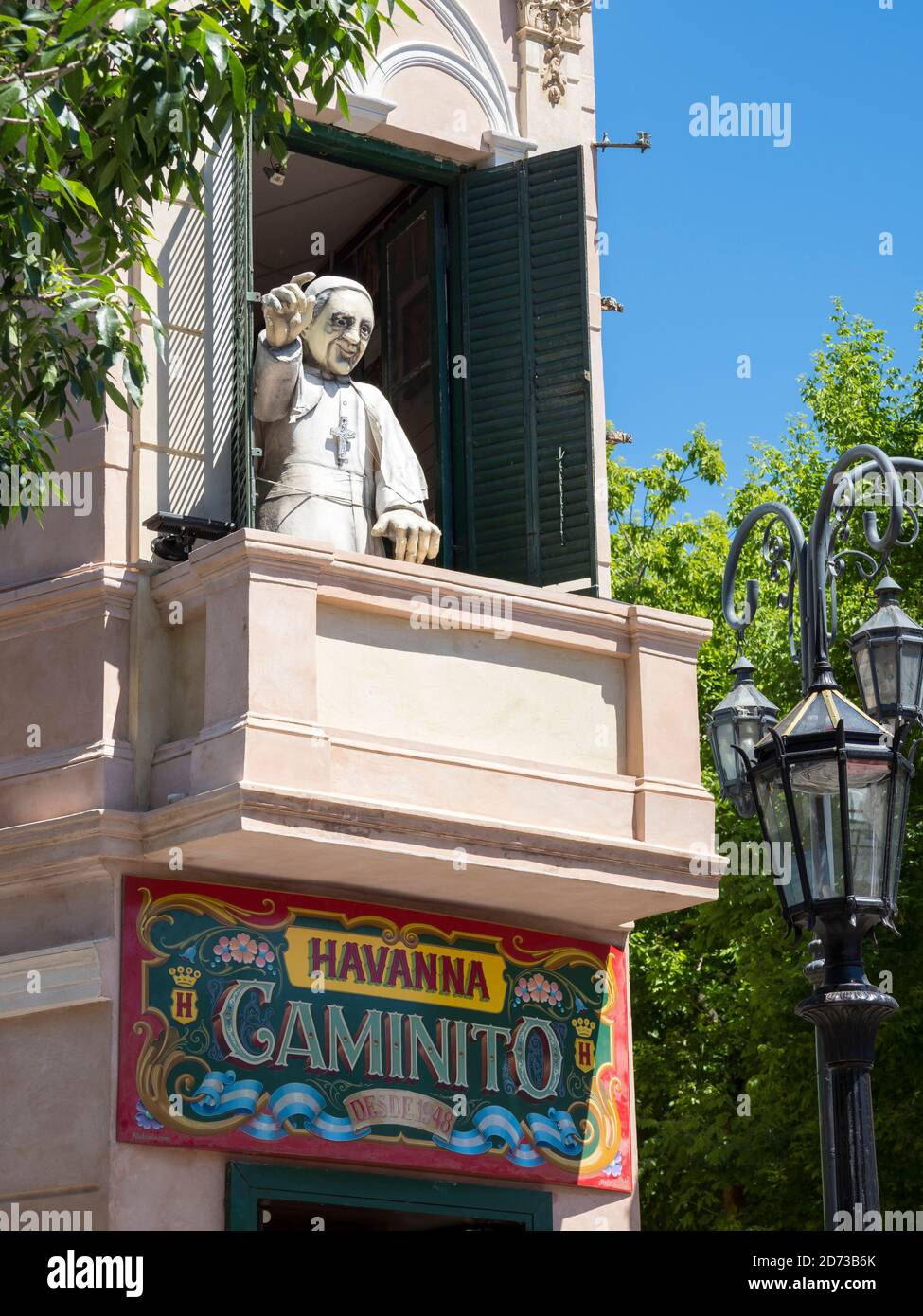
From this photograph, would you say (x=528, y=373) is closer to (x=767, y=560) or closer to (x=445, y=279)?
(x=445, y=279)

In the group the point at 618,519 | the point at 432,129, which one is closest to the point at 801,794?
the point at 432,129

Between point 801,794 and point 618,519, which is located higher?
point 618,519

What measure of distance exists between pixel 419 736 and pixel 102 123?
3856 millimetres

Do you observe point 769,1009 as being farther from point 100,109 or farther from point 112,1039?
point 100,109

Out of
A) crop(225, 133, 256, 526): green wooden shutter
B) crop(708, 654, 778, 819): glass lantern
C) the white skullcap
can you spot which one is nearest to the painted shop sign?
crop(708, 654, 778, 819): glass lantern

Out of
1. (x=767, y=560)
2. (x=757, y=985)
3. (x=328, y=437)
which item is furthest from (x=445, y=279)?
(x=757, y=985)

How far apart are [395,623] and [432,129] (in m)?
3.70

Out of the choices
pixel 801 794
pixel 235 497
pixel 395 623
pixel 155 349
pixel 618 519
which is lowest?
pixel 801 794

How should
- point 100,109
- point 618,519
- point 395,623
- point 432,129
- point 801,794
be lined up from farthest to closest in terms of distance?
1. point 618,519
2. point 432,129
3. point 395,623
4. point 100,109
5. point 801,794

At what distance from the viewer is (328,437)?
1389cm

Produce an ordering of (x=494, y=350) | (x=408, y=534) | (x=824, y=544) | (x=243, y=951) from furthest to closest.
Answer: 1. (x=494, y=350)
2. (x=408, y=534)
3. (x=243, y=951)
4. (x=824, y=544)

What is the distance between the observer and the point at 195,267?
1360 cm

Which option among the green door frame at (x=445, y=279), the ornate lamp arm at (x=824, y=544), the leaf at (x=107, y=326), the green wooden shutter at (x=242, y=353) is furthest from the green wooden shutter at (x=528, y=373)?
the leaf at (x=107, y=326)

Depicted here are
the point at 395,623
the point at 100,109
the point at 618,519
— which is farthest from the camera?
the point at 618,519
